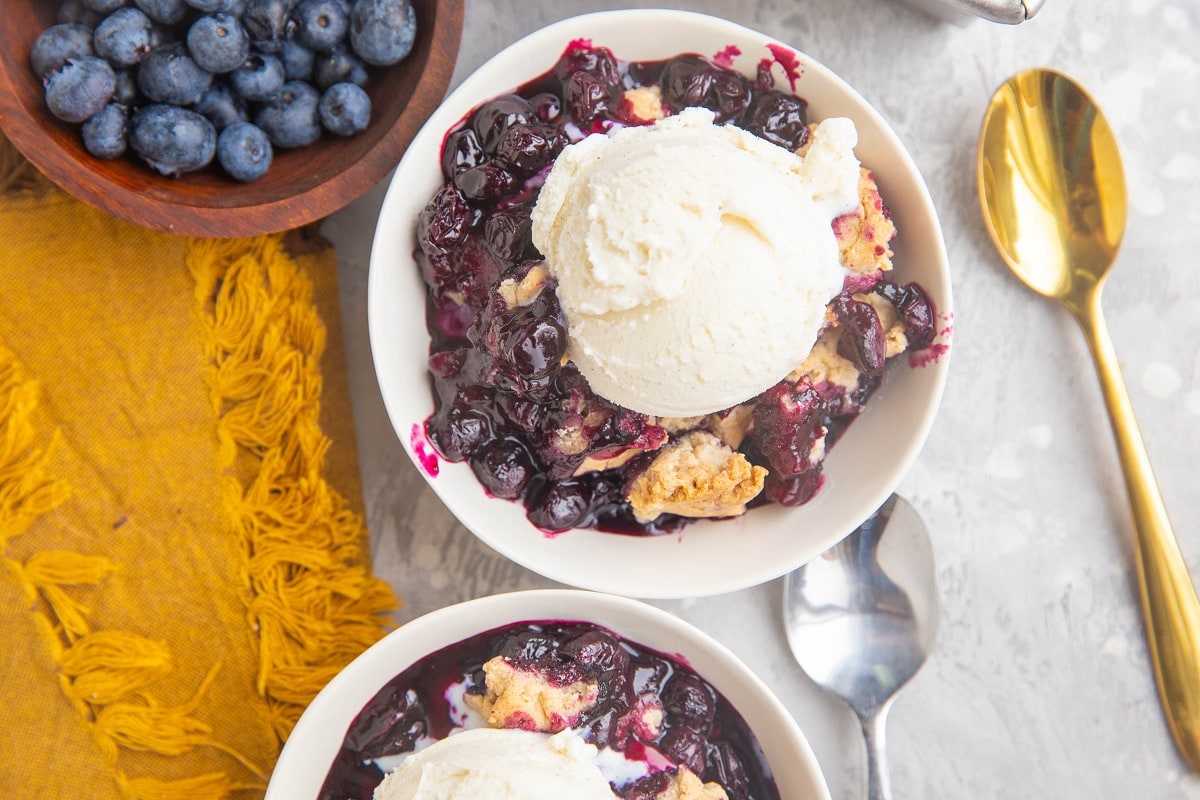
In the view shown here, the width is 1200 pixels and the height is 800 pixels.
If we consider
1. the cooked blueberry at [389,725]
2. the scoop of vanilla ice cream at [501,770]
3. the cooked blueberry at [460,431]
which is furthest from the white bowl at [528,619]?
the cooked blueberry at [460,431]

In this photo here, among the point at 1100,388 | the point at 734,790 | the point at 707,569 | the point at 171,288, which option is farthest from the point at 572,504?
the point at 1100,388

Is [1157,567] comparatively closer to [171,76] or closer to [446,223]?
[446,223]

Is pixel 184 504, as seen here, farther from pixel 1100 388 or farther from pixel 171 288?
pixel 1100 388

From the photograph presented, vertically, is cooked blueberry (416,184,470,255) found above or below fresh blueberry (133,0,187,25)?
below

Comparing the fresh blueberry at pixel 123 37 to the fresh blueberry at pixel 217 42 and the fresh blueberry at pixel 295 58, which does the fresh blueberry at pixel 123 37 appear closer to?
the fresh blueberry at pixel 217 42

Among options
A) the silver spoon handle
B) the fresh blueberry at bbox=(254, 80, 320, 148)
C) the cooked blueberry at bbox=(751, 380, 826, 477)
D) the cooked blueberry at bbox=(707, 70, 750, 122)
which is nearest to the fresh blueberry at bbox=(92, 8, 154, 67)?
the fresh blueberry at bbox=(254, 80, 320, 148)

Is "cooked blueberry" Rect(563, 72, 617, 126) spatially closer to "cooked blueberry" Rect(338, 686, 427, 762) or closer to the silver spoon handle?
"cooked blueberry" Rect(338, 686, 427, 762)
